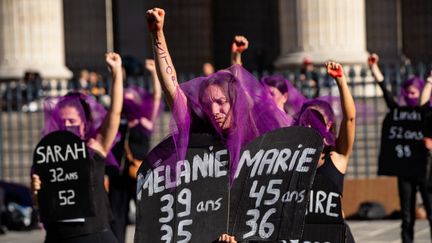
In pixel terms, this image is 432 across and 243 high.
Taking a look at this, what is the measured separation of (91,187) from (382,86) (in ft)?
15.3

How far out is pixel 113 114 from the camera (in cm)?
816

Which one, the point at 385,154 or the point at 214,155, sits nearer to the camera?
the point at 214,155

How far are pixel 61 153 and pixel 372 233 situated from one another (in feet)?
23.0

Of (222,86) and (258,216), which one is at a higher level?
(222,86)

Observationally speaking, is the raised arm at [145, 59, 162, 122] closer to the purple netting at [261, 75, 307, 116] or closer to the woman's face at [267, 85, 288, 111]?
the purple netting at [261, 75, 307, 116]

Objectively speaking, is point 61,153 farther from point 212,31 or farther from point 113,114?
point 212,31

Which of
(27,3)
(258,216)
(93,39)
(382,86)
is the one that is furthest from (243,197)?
(93,39)

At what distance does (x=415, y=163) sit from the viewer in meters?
12.4

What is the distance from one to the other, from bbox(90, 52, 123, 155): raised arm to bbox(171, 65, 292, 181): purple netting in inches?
73.7

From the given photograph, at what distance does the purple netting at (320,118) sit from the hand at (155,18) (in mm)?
1599

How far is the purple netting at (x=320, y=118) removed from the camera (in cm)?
755

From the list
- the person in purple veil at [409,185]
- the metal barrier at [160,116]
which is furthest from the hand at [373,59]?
the metal barrier at [160,116]

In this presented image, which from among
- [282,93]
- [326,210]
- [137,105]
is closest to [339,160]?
[326,210]

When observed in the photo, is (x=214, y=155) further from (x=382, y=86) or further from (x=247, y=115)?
(x=382, y=86)
